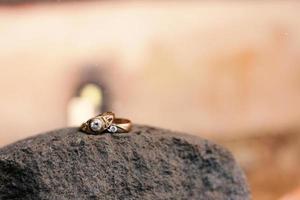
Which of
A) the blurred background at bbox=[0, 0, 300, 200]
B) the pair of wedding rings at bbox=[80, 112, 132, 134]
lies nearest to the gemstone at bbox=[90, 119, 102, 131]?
the pair of wedding rings at bbox=[80, 112, 132, 134]

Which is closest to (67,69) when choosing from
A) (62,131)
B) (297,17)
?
(62,131)

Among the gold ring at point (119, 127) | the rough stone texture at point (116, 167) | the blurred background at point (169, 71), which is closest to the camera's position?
the rough stone texture at point (116, 167)

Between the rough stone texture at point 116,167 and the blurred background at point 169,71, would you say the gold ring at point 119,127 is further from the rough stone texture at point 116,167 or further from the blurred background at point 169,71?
the blurred background at point 169,71

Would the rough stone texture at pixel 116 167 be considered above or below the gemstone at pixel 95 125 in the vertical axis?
below

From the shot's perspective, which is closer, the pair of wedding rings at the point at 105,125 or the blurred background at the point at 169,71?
the pair of wedding rings at the point at 105,125

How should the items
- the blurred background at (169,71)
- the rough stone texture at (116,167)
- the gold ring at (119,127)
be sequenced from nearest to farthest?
the rough stone texture at (116,167), the gold ring at (119,127), the blurred background at (169,71)

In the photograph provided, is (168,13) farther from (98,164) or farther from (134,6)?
(98,164)

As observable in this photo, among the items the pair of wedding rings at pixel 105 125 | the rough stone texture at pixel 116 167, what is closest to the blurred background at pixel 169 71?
the rough stone texture at pixel 116 167

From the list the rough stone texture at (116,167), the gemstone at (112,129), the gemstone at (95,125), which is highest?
the gemstone at (95,125)
